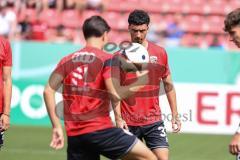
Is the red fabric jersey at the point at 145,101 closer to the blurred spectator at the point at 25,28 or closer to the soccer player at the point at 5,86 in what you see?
the soccer player at the point at 5,86

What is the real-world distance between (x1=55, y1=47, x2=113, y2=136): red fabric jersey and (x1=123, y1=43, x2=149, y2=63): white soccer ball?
158 centimetres

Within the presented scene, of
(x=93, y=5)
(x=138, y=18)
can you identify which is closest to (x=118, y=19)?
(x=93, y=5)

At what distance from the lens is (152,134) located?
861 centimetres

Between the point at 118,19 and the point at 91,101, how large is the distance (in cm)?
1529

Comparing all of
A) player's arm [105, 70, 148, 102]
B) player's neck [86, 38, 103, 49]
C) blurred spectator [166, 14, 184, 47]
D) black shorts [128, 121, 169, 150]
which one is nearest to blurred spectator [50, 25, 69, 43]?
blurred spectator [166, 14, 184, 47]

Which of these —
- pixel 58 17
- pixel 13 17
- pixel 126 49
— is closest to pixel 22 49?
pixel 13 17

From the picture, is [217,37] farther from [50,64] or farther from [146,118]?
[146,118]

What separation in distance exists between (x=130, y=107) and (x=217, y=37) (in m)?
12.0

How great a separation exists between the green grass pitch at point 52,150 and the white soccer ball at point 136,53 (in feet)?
13.1

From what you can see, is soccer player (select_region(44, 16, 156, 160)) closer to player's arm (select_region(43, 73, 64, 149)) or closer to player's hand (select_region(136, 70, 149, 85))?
player's arm (select_region(43, 73, 64, 149))

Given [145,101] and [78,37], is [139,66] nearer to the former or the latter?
[145,101]

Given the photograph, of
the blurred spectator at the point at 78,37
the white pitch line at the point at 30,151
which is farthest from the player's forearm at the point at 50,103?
the blurred spectator at the point at 78,37

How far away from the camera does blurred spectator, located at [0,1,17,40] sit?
65.6ft

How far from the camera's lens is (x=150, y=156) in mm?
6848
